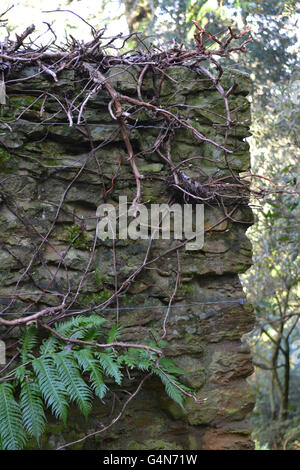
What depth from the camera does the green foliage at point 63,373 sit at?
163 cm

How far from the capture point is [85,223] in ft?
6.95

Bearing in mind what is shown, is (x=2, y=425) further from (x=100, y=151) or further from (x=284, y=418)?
(x=284, y=418)

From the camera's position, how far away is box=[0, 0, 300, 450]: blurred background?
179 inches

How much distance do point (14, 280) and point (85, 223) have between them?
0.43 metres

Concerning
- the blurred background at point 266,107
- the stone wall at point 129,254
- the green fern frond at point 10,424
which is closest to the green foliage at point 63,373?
the green fern frond at point 10,424

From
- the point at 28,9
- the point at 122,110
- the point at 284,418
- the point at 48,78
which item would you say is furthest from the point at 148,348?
the point at 28,9

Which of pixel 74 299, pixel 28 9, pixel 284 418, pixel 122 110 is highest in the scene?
pixel 28 9

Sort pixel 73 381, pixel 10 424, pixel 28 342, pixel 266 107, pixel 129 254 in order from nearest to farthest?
pixel 10 424 < pixel 73 381 < pixel 28 342 < pixel 129 254 < pixel 266 107

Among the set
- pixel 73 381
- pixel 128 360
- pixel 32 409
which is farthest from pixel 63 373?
pixel 128 360

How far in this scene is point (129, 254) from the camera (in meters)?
2.14

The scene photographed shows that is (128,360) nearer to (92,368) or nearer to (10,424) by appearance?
(92,368)

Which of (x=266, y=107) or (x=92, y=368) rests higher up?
(x=266, y=107)

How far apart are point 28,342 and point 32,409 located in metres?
0.29

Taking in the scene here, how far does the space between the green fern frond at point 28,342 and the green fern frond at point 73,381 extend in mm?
132
